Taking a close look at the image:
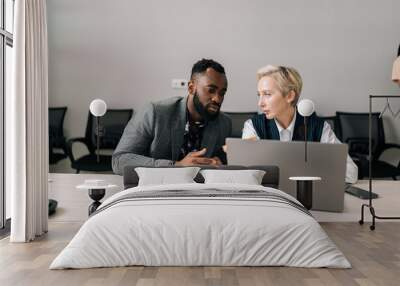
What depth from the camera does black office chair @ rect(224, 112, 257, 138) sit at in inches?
232

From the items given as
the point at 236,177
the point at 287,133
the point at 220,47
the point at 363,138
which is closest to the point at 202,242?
the point at 236,177

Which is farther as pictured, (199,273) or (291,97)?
(291,97)

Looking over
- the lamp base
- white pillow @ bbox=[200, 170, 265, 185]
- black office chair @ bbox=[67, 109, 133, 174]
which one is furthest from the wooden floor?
black office chair @ bbox=[67, 109, 133, 174]

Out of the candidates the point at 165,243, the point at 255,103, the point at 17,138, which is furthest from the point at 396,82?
the point at 17,138

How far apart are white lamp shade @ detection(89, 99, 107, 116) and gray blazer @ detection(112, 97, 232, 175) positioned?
11.9 inches

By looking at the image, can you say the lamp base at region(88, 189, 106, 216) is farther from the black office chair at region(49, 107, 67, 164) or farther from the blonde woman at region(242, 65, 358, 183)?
the blonde woman at region(242, 65, 358, 183)

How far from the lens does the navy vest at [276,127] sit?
5.88 meters

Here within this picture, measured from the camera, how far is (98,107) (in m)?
5.88

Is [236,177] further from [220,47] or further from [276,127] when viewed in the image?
[220,47]

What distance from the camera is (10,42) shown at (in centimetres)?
532

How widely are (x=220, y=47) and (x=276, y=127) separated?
1027 millimetres

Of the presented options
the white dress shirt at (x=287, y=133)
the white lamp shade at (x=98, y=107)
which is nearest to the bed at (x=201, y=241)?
the white dress shirt at (x=287, y=133)

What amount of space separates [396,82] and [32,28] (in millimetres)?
3654

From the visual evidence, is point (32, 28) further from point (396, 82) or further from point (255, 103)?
point (396, 82)
